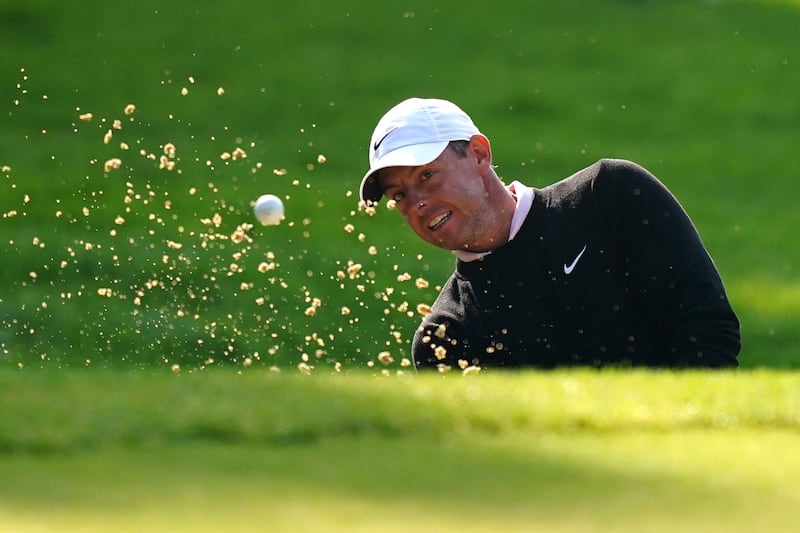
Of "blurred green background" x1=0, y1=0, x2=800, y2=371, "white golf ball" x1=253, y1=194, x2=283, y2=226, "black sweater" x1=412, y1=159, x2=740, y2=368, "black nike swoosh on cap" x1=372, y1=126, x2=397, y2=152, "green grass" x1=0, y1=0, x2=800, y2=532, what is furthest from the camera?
"blurred green background" x1=0, y1=0, x2=800, y2=371

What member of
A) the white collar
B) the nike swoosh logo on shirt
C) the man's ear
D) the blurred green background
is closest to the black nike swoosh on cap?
the man's ear

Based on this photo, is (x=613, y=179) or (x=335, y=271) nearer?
(x=613, y=179)

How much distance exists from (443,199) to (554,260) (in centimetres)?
45

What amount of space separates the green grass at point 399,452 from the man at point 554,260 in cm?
105

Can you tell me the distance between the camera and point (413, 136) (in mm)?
6062

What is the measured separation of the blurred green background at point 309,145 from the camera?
12.9 metres

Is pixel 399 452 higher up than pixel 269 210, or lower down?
lower down

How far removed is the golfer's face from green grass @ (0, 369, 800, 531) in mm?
1283

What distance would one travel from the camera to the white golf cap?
6.01 metres

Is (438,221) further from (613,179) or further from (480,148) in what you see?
(613,179)

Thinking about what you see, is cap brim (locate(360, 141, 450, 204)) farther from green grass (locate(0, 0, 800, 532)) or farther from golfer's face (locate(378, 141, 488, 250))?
green grass (locate(0, 0, 800, 532))

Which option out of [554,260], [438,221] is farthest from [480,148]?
[554,260]

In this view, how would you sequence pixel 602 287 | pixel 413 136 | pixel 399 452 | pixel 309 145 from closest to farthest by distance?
pixel 399 452
pixel 602 287
pixel 413 136
pixel 309 145

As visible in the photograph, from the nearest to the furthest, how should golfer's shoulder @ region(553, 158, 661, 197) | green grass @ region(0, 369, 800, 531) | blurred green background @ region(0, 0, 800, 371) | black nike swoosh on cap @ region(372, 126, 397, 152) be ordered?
1. green grass @ region(0, 369, 800, 531)
2. golfer's shoulder @ region(553, 158, 661, 197)
3. black nike swoosh on cap @ region(372, 126, 397, 152)
4. blurred green background @ region(0, 0, 800, 371)
